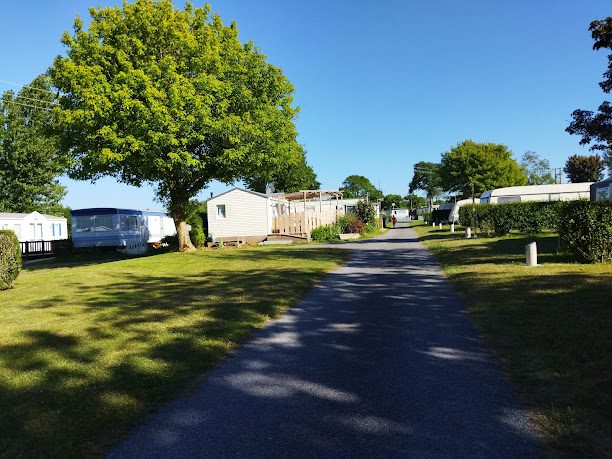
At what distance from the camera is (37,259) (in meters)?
28.8

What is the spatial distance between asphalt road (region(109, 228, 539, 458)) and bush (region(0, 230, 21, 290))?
8877 mm

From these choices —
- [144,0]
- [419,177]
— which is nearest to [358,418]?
[144,0]

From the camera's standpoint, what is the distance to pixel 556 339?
5391mm

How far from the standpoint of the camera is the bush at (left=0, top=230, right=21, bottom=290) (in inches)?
469

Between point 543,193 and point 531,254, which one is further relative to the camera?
point 543,193

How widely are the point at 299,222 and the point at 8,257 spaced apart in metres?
19.4

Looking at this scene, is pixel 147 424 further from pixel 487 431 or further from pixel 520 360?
pixel 520 360

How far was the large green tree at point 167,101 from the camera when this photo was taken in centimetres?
1717

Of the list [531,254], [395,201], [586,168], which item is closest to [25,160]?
[531,254]

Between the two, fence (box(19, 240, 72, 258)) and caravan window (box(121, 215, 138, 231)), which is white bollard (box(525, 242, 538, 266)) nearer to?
caravan window (box(121, 215, 138, 231))

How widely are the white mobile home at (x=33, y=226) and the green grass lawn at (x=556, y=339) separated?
29.6 metres

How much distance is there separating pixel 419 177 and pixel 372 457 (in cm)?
13320

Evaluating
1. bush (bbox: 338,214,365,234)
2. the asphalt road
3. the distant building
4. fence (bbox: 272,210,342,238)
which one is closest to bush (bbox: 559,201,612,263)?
the asphalt road

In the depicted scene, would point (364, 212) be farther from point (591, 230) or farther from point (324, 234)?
point (591, 230)
